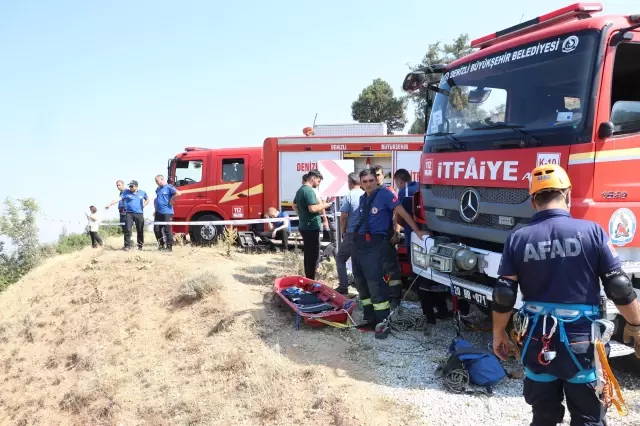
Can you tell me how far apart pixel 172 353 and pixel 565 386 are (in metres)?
4.83

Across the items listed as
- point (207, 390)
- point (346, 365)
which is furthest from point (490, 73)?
point (207, 390)

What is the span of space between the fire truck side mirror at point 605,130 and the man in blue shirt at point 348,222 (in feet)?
8.54

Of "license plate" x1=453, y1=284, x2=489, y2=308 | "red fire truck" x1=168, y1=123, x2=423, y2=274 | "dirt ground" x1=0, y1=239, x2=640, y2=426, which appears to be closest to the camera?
"dirt ground" x1=0, y1=239, x2=640, y2=426

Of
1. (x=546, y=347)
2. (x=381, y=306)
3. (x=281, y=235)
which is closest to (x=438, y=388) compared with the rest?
(x=381, y=306)

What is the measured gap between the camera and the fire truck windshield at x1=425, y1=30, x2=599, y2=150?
13.0 feet

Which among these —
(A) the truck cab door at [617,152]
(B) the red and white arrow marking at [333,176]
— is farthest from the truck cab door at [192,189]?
(A) the truck cab door at [617,152]

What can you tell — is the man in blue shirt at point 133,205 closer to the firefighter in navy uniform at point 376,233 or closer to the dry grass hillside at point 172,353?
the dry grass hillside at point 172,353

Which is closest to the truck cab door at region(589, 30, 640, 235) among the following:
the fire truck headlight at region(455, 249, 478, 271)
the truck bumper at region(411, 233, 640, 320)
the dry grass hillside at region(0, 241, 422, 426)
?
the truck bumper at region(411, 233, 640, 320)

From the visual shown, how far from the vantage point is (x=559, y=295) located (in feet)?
8.70

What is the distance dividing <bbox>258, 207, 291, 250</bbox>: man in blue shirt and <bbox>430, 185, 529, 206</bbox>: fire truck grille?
249 inches

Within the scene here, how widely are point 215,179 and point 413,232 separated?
27.9 ft

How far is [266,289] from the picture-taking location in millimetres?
7453

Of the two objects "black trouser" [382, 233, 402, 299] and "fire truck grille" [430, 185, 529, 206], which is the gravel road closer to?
"black trouser" [382, 233, 402, 299]

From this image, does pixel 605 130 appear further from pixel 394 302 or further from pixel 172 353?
pixel 172 353
